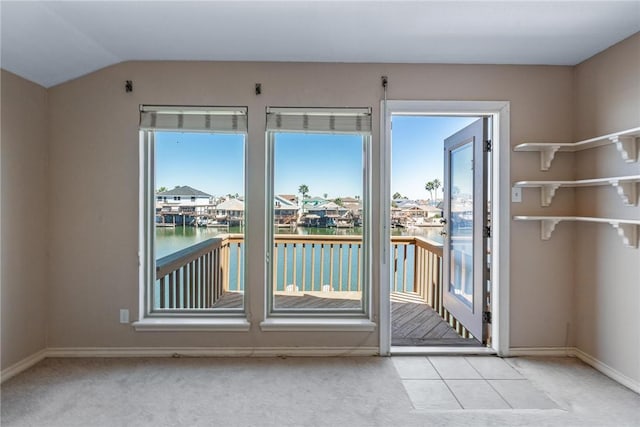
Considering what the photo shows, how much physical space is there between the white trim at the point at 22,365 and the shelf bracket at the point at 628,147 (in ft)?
14.5

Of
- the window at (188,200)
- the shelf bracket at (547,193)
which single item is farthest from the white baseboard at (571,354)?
the window at (188,200)

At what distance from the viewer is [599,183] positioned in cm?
258

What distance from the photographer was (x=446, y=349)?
2.94m

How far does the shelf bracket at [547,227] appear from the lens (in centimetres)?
278

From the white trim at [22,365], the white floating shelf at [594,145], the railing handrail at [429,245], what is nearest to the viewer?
the white floating shelf at [594,145]

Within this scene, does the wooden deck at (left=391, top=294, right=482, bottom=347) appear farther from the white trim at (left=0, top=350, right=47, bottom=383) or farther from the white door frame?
the white trim at (left=0, top=350, right=47, bottom=383)

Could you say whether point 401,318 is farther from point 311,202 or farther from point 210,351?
point 210,351

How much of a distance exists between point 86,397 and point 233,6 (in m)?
2.59

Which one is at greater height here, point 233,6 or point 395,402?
point 233,6

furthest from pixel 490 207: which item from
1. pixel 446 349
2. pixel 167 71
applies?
pixel 167 71

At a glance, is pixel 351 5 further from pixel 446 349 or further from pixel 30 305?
pixel 30 305

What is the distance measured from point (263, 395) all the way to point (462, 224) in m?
2.40

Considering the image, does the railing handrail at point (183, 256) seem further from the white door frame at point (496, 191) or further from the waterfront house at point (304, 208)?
the white door frame at point (496, 191)

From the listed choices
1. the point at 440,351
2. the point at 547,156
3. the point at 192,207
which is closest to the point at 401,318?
the point at 440,351
